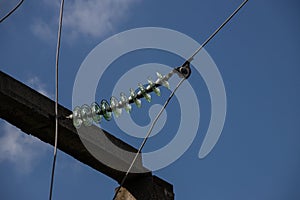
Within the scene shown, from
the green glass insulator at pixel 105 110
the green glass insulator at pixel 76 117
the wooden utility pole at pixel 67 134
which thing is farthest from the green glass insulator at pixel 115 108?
the wooden utility pole at pixel 67 134

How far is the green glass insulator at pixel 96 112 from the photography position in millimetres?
4734

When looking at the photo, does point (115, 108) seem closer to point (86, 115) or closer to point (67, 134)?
point (86, 115)

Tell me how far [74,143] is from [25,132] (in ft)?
1.48

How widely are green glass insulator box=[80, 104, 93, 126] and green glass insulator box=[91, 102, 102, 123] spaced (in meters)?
0.03

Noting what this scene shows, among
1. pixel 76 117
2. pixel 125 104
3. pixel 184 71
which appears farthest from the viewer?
pixel 76 117

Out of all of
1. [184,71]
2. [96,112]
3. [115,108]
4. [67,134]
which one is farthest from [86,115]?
[184,71]

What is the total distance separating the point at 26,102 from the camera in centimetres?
488

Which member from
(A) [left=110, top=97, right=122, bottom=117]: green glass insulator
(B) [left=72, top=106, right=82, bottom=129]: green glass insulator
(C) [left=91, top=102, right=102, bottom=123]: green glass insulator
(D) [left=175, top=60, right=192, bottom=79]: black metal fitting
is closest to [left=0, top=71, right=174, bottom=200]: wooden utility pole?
(B) [left=72, top=106, right=82, bottom=129]: green glass insulator

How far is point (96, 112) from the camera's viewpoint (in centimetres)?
475

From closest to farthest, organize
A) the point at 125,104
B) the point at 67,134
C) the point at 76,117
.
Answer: the point at 125,104 < the point at 76,117 < the point at 67,134

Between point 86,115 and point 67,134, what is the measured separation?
0.41 metres

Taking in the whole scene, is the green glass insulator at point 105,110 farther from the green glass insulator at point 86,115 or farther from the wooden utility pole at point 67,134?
the wooden utility pole at point 67,134

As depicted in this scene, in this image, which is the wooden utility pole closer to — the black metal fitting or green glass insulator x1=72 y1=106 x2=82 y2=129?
green glass insulator x1=72 y1=106 x2=82 y2=129

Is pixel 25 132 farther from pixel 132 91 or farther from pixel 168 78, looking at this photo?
pixel 168 78
